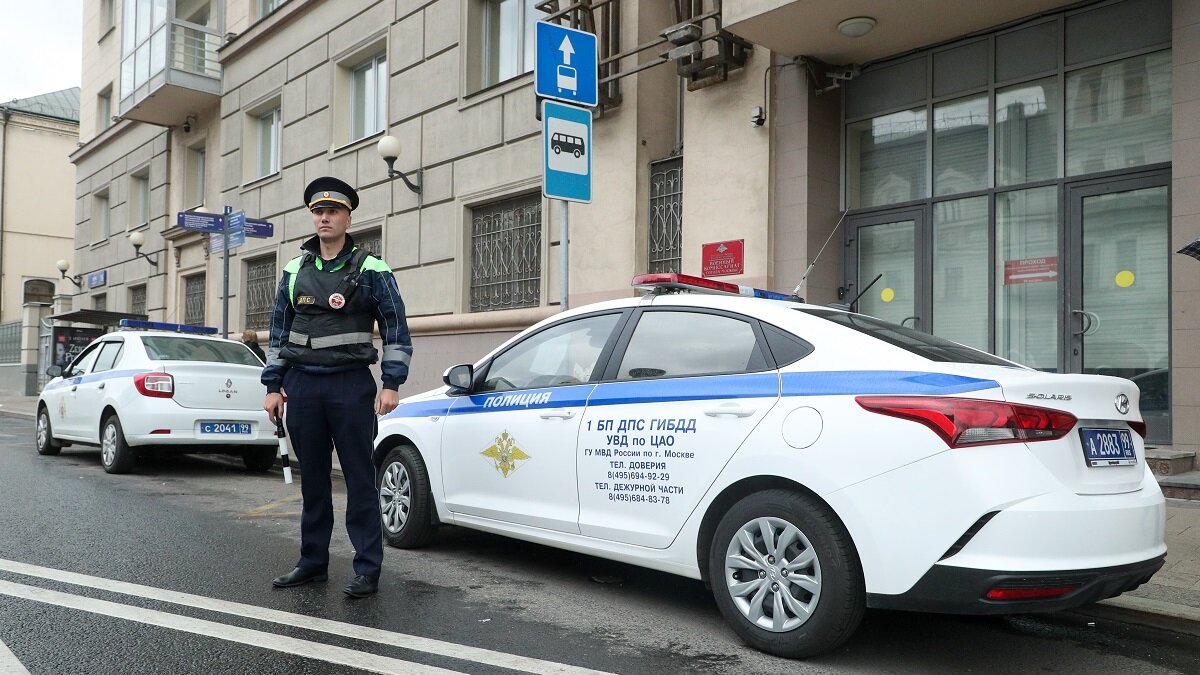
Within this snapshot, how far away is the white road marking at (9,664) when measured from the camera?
3.44 m

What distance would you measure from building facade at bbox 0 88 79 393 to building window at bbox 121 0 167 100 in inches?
579

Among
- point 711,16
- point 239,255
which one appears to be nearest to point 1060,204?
point 711,16

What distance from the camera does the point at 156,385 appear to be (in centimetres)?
938

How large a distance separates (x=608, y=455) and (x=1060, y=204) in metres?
5.66

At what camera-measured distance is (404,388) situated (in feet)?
47.2

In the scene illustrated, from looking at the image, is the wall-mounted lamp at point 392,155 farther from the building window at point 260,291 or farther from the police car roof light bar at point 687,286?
the police car roof light bar at point 687,286

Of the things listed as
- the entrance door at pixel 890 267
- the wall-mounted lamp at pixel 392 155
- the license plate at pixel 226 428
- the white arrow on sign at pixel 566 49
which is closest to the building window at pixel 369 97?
the wall-mounted lamp at pixel 392 155

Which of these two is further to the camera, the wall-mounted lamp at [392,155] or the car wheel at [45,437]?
the wall-mounted lamp at [392,155]

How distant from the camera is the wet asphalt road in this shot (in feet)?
12.3

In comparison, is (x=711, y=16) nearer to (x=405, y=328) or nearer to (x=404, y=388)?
(x=405, y=328)

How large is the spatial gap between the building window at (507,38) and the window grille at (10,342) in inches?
879

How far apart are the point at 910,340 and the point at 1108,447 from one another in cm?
87

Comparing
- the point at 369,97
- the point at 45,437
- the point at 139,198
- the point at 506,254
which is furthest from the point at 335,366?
the point at 139,198

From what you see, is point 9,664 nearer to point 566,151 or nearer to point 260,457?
point 566,151
